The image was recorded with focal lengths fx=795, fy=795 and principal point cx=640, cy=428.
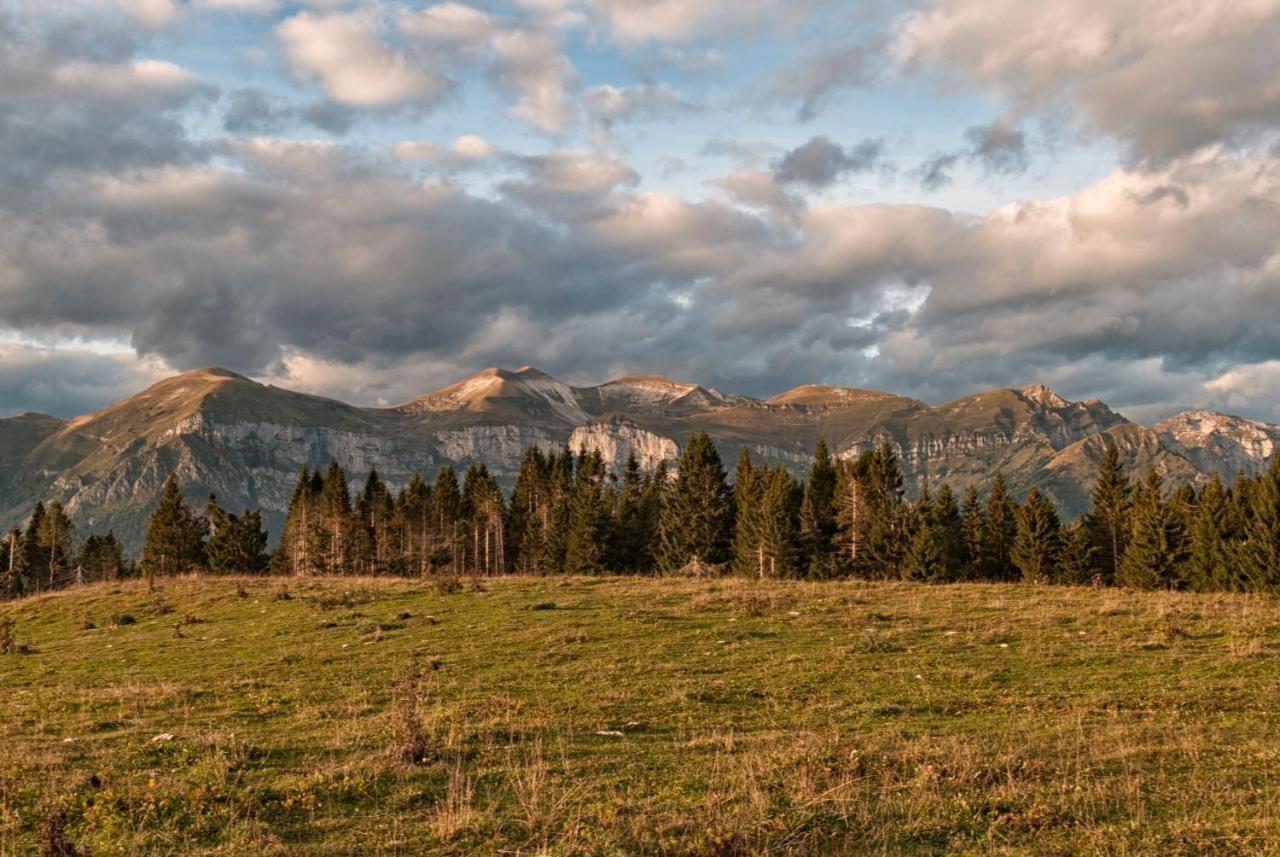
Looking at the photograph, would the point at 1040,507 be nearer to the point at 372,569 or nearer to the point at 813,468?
the point at 813,468

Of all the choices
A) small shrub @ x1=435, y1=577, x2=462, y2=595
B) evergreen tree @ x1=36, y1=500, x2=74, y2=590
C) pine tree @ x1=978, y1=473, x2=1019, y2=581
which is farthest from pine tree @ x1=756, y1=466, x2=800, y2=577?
evergreen tree @ x1=36, y1=500, x2=74, y2=590

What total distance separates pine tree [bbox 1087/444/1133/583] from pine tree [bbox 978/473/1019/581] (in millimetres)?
11027

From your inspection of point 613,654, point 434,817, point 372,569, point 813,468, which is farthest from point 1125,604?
point 372,569

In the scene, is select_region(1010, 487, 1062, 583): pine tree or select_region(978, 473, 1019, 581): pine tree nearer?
select_region(1010, 487, 1062, 583): pine tree

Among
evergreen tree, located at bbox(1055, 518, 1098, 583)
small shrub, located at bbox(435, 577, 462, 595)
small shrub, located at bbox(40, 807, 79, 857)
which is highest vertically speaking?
small shrub, located at bbox(40, 807, 79, 857)

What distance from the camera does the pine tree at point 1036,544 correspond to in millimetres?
81375

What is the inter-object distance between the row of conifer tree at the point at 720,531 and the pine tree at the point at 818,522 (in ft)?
0.76

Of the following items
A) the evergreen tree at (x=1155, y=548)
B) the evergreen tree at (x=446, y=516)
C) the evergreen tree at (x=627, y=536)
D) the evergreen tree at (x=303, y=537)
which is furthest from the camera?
the evergreen tree at (x=446, y=516)

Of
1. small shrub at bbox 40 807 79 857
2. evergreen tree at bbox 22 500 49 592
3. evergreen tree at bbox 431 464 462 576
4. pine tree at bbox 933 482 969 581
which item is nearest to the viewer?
small shrub at bbox 40 807 79 857

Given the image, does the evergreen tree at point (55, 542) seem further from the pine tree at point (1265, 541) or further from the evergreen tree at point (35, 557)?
the pine tree at point (1265, 541)

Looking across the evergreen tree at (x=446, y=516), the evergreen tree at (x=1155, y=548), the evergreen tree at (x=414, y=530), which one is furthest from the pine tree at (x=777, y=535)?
the evergreen tree at (x=414, y=530)

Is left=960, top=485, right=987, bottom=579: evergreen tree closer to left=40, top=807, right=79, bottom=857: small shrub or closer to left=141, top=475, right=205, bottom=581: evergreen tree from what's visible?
left=40, top=807, right=79, bottom=857: small shrub

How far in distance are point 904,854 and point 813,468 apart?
88.6m

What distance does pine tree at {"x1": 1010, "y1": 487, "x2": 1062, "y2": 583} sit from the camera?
267ft
